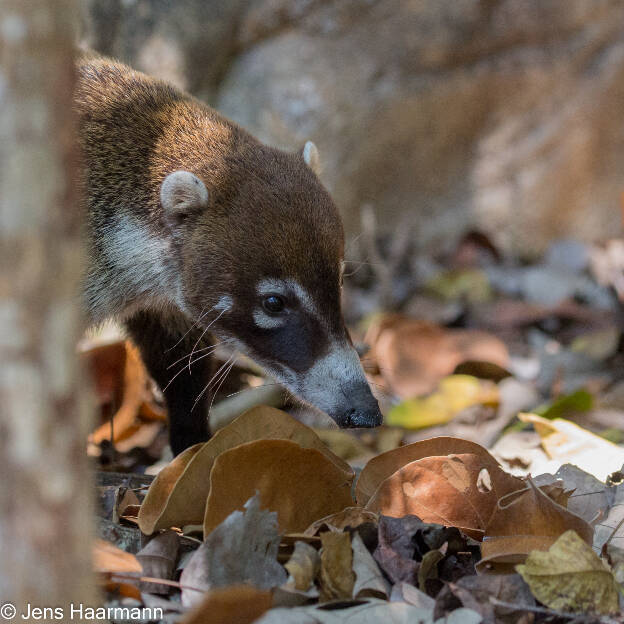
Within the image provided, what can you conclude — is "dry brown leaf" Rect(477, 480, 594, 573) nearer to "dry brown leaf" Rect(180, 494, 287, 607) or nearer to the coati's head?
"dry brown leaf" Rect(180, 494, 287, 607)

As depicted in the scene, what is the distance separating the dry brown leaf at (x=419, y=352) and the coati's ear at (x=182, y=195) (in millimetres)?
1722

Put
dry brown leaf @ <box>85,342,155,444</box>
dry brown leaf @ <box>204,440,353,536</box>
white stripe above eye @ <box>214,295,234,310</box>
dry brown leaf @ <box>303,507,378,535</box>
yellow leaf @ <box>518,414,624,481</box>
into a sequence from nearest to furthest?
dry brown leaf @ <box>204,440,353,536</box> → dry brown leaf @ <box>303,507,378,535</box> → yellow leaf @ <box>518,414,624,481</box> → white stripe above eye @ <box>214,295,234,310</box> → dry brown leaf @ <box>85,342,155,444</box>

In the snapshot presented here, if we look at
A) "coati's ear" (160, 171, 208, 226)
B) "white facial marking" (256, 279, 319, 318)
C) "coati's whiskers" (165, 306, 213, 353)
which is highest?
"coati's ear" (160, 171, 208, 226)

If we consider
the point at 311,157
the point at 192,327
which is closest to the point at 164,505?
the point at 192,327

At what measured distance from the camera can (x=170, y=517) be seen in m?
2.58

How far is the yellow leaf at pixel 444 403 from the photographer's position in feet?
14.6

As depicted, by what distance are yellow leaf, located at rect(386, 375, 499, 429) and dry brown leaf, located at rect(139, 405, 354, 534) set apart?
153cm

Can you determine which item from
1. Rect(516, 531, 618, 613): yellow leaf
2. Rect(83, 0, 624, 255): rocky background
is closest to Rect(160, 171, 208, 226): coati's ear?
Rect(516, 531, 618, 613): yellow leaf

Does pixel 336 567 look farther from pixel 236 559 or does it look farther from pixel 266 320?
pixel 266 320

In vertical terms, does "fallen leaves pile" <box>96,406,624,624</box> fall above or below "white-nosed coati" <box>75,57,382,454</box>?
below

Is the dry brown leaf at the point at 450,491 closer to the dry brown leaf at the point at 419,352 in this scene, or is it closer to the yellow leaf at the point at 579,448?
the yellow leaf at the point at 579,448

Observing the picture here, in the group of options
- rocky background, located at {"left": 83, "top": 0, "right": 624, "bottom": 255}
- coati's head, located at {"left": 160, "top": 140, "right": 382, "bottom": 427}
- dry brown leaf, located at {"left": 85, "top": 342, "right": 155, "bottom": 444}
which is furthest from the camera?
rocky background, located at {"left": 83, "top": 0, "right": 624, "bottom": 255}

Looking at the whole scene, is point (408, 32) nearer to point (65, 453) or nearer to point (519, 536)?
point (519, 536)

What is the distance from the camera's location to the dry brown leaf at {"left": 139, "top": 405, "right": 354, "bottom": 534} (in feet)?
8.50
